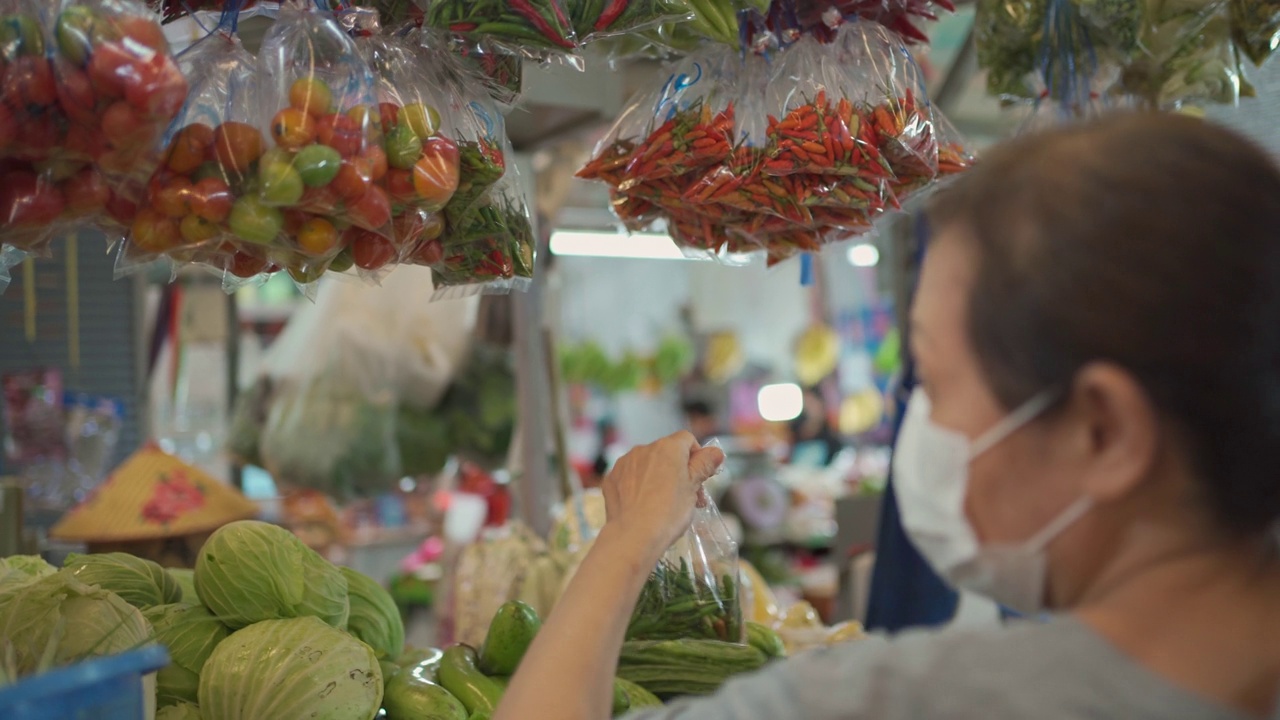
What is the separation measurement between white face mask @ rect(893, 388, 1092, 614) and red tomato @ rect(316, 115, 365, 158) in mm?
675

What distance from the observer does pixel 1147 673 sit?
2.84ft

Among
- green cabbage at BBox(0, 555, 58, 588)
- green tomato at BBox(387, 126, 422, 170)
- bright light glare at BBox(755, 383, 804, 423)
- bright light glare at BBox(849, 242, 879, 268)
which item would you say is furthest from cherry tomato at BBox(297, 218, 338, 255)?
bright light glare at BBox(755, 383, 804, 423)

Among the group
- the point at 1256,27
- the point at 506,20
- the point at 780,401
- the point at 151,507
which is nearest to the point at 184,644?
the point at 506,20

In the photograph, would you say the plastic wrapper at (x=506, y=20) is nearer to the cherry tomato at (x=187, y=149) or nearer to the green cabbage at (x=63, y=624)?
the cherry tomato at (x=187, y=149)

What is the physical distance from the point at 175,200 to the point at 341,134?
0.63 ft

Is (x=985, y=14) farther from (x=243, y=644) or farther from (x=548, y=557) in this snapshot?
(x=243, y=644)

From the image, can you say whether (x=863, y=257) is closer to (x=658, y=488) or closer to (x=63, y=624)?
Result: (x=658, y=488)

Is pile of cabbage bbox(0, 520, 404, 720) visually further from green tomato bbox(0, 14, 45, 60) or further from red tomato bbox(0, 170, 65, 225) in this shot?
green tomato bbox(0, 14, 45, 60)

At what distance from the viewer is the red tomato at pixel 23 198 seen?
3.83 ft

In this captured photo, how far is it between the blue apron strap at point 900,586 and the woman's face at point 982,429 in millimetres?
2045

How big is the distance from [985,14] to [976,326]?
61.7 inches

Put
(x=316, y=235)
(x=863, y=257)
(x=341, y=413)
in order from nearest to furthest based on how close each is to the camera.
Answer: (x=316, y=235), (x=341, y=413), (x=863, y=257)

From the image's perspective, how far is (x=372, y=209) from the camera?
1.30m

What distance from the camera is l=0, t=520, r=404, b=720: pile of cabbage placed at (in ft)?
4.52
